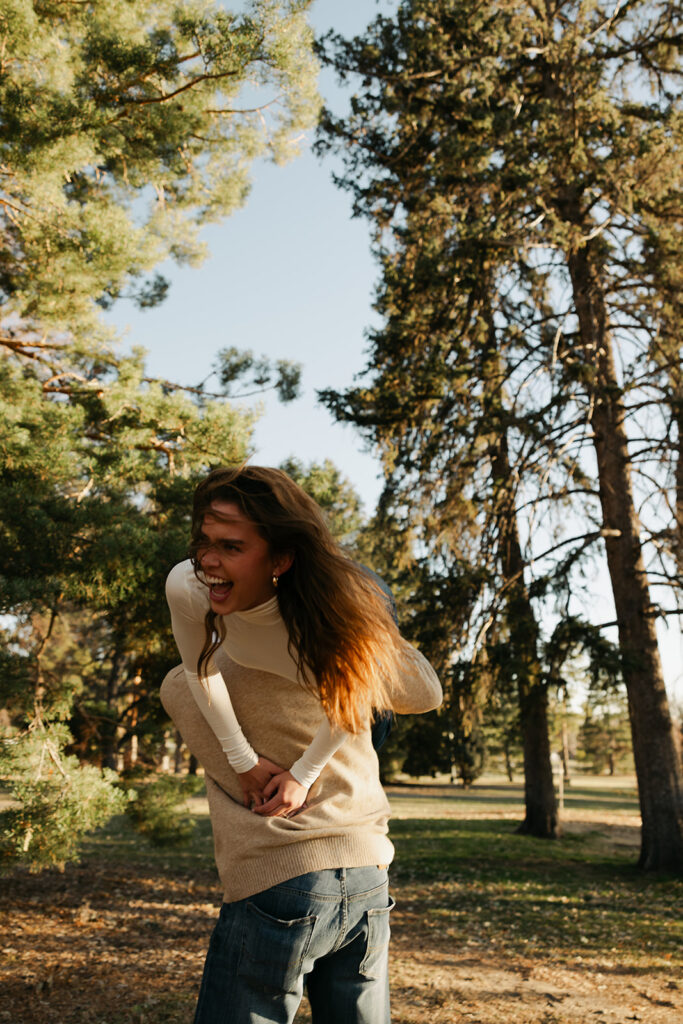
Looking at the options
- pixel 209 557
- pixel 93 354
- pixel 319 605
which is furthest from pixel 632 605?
pixel 209 557

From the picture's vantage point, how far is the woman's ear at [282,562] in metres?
1.65

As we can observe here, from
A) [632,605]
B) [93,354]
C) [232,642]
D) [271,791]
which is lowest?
[271,791]

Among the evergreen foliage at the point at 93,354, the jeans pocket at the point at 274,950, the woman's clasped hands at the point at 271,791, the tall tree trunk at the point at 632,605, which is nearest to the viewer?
the jeans pocket at the point at 274,950

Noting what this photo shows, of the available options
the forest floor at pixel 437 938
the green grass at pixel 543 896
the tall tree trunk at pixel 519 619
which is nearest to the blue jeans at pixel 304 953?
the forest floor at pixel 437 938

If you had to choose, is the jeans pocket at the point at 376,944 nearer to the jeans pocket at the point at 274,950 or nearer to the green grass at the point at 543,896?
the jeans pocket at the point at 274,950

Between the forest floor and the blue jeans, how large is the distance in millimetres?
3995

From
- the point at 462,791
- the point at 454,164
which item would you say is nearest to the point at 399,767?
the point at 462,791

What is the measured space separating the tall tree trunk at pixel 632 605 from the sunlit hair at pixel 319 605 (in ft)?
28.6

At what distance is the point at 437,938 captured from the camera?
727 cm

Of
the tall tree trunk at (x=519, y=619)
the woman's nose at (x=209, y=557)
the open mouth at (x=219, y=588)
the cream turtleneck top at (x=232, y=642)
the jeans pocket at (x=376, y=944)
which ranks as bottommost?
the jeans pocket at (x=376, y=944)

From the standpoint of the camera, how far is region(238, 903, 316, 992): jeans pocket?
1.45 meters

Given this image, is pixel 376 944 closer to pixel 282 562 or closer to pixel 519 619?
pixel 282 562

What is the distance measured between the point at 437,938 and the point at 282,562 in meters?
6.90

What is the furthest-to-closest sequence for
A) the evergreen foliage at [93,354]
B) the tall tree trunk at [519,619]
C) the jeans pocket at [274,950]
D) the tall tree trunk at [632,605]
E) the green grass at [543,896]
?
the tall tree trunk at [632,605], the tall tree trunk at [519,619], the green grass at [543,896], the evergreen foliage at [93,354], the jeans pocket at [274,950]
